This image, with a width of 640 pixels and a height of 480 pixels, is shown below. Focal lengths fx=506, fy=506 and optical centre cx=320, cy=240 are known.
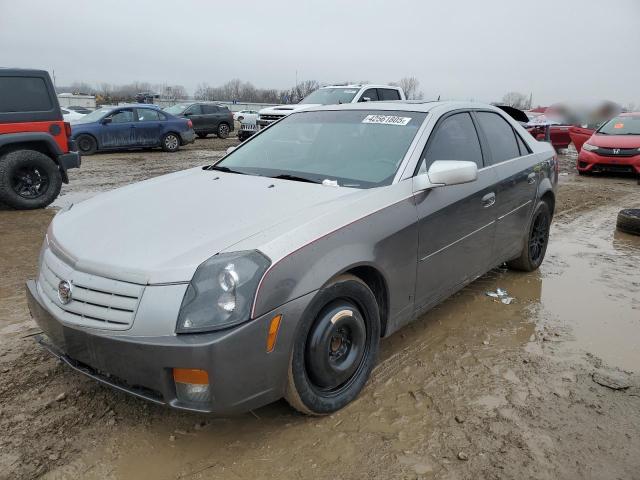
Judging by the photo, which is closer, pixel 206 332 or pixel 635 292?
pixel 206 332

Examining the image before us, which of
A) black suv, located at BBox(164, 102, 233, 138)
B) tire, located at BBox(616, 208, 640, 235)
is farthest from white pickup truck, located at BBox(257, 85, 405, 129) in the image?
black suv, located at BBox(164, 102, 233, 138)

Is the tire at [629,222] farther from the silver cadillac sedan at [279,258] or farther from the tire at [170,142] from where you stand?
the tire at [170,142]

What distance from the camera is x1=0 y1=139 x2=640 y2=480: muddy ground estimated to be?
2.31 meters

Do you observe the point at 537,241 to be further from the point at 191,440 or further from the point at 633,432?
the point at 191,440

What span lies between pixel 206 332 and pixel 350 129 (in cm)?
203

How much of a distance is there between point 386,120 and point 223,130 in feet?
62.8

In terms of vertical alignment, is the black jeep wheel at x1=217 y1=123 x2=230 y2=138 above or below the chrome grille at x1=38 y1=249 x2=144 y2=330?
below

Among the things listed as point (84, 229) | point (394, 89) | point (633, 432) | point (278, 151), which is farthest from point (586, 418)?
point (394, 89)

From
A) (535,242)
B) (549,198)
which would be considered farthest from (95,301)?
(549,198)

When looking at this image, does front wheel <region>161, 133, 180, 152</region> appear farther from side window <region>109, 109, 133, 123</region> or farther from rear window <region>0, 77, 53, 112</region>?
rear window <region>0, 77, 53, 112</region>

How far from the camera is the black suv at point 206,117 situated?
Answer: 20812mm

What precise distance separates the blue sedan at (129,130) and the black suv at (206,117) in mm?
4728

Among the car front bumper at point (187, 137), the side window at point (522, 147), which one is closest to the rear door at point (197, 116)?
the car front bumper at point (187, 137)

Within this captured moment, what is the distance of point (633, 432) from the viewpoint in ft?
8.50
